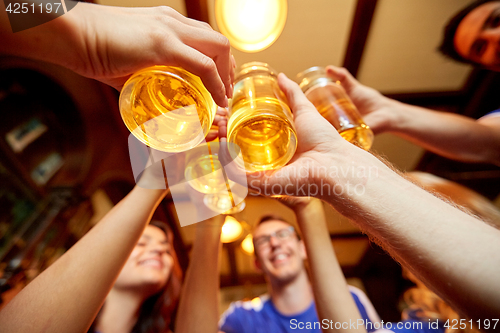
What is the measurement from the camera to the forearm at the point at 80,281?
0.54 meters

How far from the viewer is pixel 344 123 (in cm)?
69

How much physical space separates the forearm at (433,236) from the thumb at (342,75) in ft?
2.15

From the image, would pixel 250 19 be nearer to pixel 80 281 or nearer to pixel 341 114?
pixel 341 114

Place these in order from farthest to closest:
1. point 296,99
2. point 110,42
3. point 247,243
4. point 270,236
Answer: point 247,243, point 270,236, point 296,99, point 110,42

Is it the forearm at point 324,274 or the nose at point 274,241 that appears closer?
the forearm at point 324,274

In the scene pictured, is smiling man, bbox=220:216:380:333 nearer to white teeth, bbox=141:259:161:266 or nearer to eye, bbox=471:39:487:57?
white teeth, bbox=141:259:161:266

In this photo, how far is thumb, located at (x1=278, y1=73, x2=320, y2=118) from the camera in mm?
655

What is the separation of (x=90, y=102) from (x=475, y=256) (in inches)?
105

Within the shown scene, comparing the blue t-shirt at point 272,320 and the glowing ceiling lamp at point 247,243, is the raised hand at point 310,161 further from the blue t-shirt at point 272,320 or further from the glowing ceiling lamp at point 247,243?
the glowing ceiling lamp at point 247,243

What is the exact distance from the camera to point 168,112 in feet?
1.81

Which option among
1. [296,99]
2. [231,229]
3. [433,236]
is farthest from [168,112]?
[231,229]

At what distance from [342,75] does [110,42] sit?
3.20ft

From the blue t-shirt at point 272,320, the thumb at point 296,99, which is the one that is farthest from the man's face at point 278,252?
the thumb at point 296,99

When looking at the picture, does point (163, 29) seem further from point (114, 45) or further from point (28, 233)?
point (28, 233)
